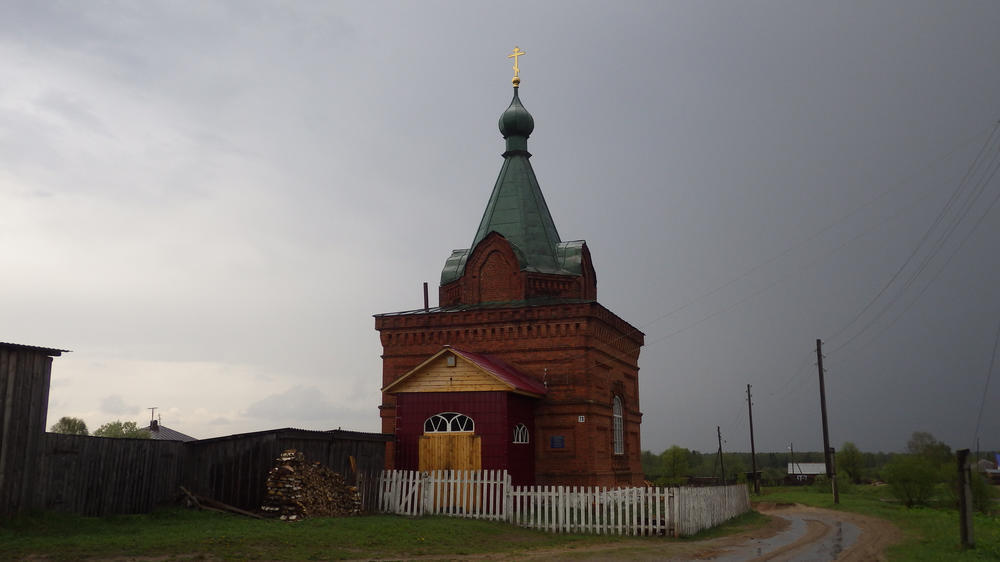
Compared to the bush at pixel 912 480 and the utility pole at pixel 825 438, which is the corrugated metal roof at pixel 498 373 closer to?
the utility pole at pixel 825 438

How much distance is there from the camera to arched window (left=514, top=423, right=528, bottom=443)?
78.2ft

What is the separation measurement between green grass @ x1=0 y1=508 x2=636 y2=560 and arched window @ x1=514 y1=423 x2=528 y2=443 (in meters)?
5.14

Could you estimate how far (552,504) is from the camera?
1861 centimetres

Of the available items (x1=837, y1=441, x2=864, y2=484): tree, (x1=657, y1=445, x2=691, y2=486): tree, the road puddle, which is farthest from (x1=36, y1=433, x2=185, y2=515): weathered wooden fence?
(x1=837, y1=441, x2=864, y2=484): tree

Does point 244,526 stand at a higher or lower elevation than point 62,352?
lower

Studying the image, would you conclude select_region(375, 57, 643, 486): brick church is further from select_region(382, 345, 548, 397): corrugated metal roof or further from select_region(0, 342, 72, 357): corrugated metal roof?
select_region(0, 342, 72, 357): corrugated metal roof

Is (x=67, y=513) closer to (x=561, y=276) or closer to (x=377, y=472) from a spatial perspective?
(x=377, y=472)

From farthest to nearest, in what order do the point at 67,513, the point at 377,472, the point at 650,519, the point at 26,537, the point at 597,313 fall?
the point at 597,313 < the point at 377,472 < the point at 650,519 < the point at 67,513 < the point at 26,537

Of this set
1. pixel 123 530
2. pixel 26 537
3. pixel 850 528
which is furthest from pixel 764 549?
pixel 26 537

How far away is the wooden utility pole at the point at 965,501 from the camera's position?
15.6 m

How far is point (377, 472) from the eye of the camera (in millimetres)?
22141

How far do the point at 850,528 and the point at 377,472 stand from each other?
13.9 metres

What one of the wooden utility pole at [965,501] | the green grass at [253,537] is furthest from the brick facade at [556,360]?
the wooden utility pole at [965,501]

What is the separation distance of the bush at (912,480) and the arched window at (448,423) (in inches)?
1152
